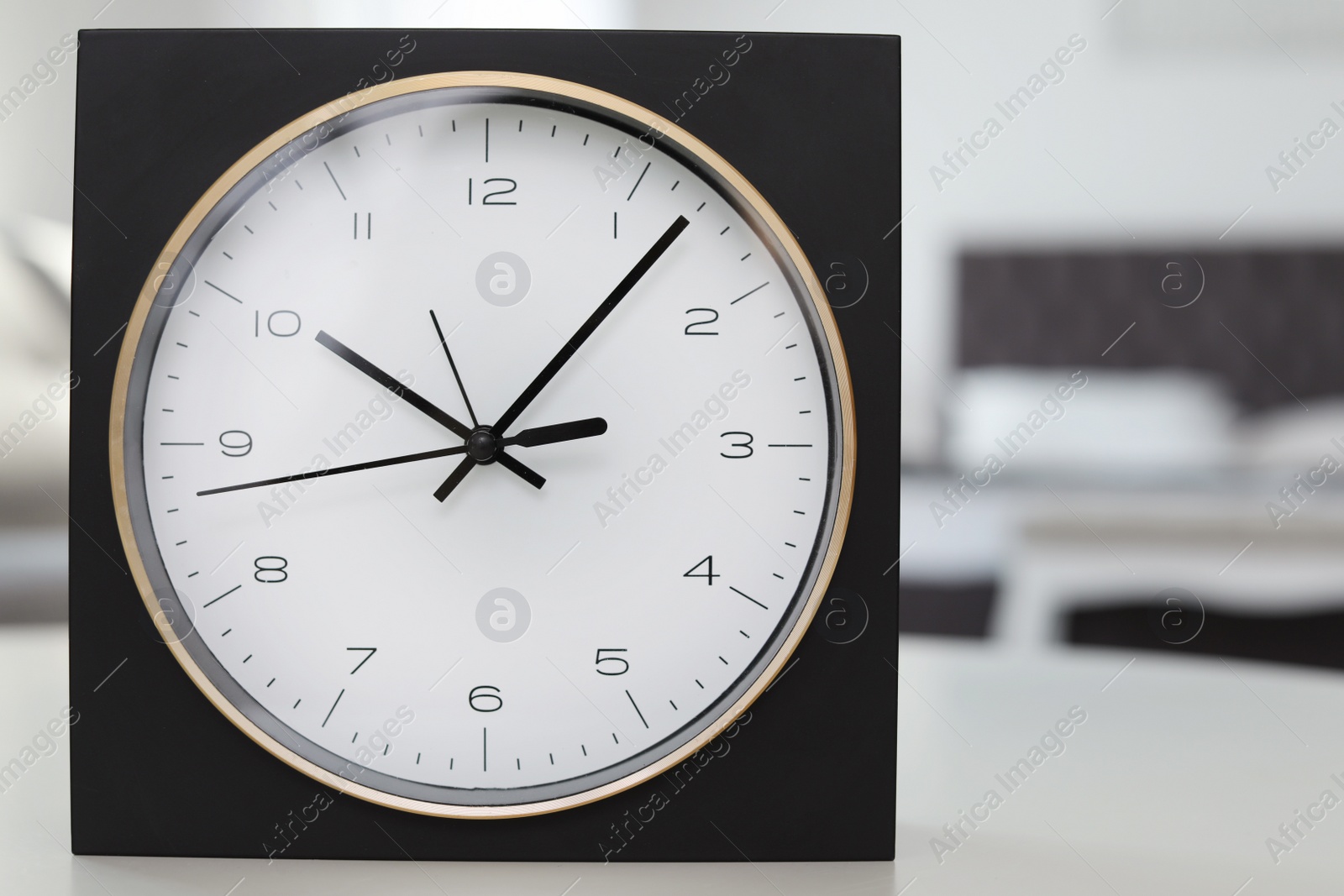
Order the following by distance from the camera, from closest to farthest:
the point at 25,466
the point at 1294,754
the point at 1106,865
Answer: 1. the point at 1106,865
2. the point at 1294,754
3. the point at 25,466

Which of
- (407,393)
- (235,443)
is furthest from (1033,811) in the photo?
(235,443)

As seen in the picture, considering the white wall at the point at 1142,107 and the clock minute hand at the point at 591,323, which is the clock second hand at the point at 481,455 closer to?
the clock minute hand at the point at 591,323

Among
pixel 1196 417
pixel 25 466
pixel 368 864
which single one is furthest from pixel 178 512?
pixel 1196 417

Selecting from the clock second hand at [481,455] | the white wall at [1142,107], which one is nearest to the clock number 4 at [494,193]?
the clock second hand at [481,455]

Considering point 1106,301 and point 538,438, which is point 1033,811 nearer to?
point 538,438

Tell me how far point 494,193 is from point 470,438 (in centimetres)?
26

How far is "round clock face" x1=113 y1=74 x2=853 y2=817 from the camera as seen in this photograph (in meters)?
1.03

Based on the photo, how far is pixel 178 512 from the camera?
40.9 inches

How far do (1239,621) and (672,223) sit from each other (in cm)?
306

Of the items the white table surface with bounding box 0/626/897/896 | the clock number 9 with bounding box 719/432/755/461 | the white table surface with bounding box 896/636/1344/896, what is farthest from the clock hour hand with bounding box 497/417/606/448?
the white table surface with bounding box 896/636/1344/896

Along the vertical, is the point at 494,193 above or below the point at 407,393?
above

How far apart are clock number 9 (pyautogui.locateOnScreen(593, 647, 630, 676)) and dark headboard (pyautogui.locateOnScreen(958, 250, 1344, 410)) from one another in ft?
9.30

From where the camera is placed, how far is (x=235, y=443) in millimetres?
1039

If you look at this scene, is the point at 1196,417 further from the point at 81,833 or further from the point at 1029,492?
the point at 81,833
